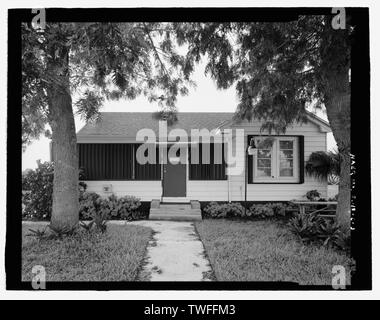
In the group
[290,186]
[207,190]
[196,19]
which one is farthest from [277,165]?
[196,19]

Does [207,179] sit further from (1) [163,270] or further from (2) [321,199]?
(1) [163,270]

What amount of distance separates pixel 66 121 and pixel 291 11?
4283 millimetres

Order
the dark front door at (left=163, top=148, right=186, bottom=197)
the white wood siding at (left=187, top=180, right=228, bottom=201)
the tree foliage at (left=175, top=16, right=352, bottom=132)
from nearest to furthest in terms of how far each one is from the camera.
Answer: the tree foliage at (left=175, top=16, right=352, bottom=132) < the white wood siding at (left=187, top=180, right=228, bottom=201) < the dark front door at (left=163, top=148, right=186, bottom=197)

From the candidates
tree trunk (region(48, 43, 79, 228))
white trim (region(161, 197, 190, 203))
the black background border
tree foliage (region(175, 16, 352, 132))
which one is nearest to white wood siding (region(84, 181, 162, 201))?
white trim (region(161, 197, 190, 203))

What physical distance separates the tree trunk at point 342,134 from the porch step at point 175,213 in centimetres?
420

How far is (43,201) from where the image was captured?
315 inches

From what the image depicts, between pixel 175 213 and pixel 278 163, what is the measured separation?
12.8 feet

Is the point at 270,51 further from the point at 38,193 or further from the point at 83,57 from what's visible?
the point at 38,193

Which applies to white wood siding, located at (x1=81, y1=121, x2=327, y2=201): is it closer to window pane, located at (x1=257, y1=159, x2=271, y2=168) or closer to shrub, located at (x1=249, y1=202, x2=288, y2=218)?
shrub, located at (x1=249, y1=202, x2=288, y2=218)

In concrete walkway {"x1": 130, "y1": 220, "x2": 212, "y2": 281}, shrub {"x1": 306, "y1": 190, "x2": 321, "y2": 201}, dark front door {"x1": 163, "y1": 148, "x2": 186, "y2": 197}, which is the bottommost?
concrete walkway {"x1": 130, "y1": 220, "x2": 212, "y2": 281}

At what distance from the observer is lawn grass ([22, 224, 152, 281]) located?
11.9ft

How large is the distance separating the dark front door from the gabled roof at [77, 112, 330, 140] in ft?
4.51
